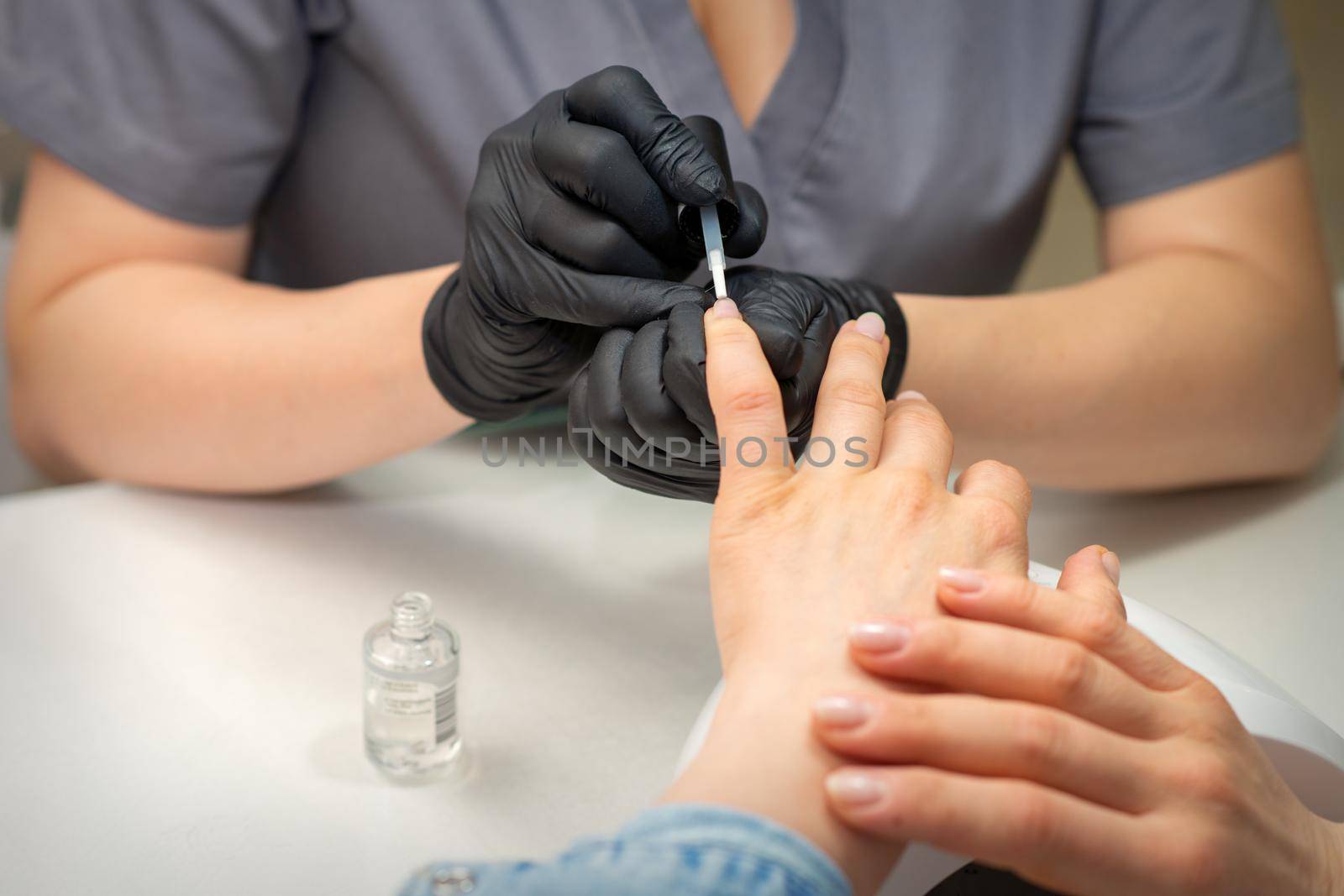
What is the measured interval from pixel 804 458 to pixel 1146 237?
477 mm

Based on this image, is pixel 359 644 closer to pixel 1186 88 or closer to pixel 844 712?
pixel 844 712

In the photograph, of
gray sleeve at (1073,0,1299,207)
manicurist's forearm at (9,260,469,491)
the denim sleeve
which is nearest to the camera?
the denim sleeve

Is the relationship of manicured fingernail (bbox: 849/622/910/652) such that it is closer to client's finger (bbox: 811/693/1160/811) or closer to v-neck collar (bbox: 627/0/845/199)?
client's finger (bbox: 811/693/1160/811)

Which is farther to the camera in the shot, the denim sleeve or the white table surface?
the white table surface

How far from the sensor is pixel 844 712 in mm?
342

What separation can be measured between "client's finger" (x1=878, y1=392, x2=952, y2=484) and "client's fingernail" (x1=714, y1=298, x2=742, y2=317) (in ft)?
0.26

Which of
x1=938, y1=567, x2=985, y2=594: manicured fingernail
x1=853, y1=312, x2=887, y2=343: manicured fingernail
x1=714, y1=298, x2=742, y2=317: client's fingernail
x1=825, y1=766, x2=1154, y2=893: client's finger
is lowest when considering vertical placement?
x1=825, y1=766, x2=1154, y2=893: client's finger

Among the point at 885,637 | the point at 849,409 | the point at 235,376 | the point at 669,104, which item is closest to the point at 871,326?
the point at 849,409

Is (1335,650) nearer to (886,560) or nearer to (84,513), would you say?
(886,560)

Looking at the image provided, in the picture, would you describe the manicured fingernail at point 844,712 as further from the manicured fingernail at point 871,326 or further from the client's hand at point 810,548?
the manicured fingernail at point 871,326

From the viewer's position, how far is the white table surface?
1.49ft

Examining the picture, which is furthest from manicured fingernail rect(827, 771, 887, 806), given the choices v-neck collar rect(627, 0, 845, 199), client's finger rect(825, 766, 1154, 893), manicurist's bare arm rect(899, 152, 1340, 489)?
v-neck collar rect(627, 0, 845, 199)

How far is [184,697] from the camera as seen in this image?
531 mm

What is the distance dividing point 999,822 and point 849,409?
17cm
